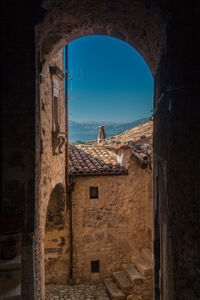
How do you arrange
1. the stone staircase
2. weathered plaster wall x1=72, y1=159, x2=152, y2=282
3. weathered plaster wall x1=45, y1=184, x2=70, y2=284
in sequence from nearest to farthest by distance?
1. the stone staircase
2. weathered plaster wall x1=45, y1=184, x2=70, y2=284
3. weathered plaster wall x1=72, y1=159, x2=152, y2=282

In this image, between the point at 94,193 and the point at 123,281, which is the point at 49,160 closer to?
the point at 94,193

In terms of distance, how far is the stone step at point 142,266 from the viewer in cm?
785

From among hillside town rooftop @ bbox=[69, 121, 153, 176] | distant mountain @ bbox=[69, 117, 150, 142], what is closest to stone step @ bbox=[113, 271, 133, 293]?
hillside town rooftop @ bbox=[69, 121, 153, 176]

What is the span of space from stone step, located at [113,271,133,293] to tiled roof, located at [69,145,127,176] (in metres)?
3.60

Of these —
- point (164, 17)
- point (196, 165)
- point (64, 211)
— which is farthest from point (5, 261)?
point (64, 211)

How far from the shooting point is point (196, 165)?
2.26 meters

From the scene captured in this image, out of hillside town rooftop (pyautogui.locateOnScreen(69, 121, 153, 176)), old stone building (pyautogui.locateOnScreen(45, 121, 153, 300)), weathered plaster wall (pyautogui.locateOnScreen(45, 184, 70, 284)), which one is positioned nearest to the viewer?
hillside town rooftop (pyautogui.locateOnScreen(69, 121, 153, 176))

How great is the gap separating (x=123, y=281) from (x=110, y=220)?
2.03m

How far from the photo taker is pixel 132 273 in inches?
323

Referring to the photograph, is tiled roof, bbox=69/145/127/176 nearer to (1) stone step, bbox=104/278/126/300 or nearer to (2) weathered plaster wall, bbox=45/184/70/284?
(2) weathered plaster wall, bbox=45/184/70/284

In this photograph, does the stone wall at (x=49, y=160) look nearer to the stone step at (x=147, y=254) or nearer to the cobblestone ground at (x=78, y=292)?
the cobblestone ground at (x=78, y=292)

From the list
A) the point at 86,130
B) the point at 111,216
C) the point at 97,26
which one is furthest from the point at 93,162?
the point at 86,130

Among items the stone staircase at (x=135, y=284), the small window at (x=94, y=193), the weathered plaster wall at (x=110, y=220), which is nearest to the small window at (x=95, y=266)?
the weathered plaster wall at (x=110, y=220)

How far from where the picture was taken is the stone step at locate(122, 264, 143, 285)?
7.83 meters
